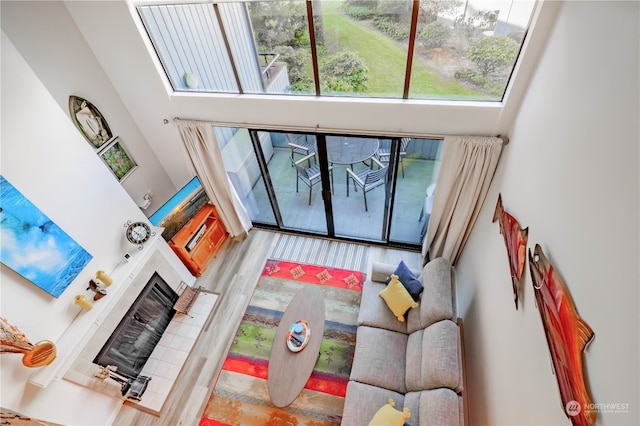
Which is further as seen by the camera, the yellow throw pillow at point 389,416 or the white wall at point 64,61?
the white wall at point 64,61

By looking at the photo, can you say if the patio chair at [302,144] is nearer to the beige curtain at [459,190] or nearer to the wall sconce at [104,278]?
the beige curtain at [459,190]

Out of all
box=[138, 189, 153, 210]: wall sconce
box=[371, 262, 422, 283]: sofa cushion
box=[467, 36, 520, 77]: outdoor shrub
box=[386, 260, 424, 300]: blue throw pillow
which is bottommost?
box=[386, 260, 424, 300]: blue throw pillow

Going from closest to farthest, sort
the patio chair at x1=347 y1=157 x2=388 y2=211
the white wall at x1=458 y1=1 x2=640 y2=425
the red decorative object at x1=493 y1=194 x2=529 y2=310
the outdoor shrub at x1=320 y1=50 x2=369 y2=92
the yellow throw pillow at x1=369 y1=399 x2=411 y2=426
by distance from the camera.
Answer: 1. the white wall at x1=458 y1=1 x2=640 y2=425
2. the red decorative object at x1=493 y1=194 x2=529 y2=310
3. the yellow throw pillow at x1=369 y1=399 x2=411 y2=426
4. the outdoor shrub at x1=320 y1=50 x2=369 y2=92
5. the patio chair at x1=347 y1=157 x2=388 y2=211

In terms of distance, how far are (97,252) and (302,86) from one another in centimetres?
267

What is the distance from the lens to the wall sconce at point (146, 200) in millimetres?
4098

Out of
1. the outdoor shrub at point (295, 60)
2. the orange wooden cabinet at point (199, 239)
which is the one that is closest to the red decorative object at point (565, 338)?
the outdoor shrub at point (295, 60)

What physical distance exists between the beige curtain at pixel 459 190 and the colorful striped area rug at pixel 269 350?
1.23m

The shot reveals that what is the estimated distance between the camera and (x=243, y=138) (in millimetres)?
3885

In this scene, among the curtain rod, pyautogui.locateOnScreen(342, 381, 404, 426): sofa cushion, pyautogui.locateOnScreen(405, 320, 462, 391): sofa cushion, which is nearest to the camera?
pyautogui.locateOnScreen(405, 320, 462, 391): sofa cushion

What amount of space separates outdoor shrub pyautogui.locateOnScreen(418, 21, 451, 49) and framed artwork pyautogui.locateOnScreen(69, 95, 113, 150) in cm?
355

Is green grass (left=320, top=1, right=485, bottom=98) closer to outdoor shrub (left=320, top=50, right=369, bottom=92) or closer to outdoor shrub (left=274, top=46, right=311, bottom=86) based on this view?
outdoor shrub (left=320, top=50, right=369, bottom=92)

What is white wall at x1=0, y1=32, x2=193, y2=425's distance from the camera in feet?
7.47

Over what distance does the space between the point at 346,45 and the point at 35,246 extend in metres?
3.17

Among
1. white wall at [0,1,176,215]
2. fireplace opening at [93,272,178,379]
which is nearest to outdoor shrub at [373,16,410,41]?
white wall at [0,1,176,215]
